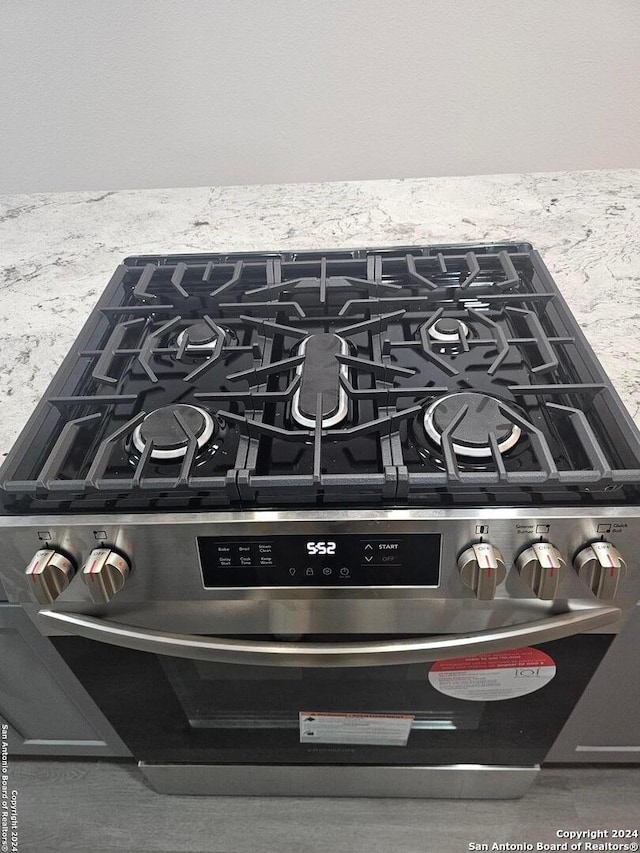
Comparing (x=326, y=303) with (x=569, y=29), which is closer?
(x=326, y=303)

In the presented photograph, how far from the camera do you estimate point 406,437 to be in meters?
0.65

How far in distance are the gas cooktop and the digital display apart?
40 mm

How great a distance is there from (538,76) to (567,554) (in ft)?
3.69

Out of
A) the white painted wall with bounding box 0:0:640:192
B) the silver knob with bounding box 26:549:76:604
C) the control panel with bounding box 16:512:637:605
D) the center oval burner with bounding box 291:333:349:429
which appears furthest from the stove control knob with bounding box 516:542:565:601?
the white painted wall with bounding box 0:0:640:192

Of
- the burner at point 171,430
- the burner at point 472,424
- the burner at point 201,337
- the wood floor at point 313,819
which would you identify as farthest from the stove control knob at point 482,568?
the wood floor at point 313,819

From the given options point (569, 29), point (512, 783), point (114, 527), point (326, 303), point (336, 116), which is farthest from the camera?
point (336, 116)

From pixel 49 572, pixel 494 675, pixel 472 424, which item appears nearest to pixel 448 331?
pixel 472 424

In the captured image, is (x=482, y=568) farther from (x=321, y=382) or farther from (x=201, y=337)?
(x=201, y=337)

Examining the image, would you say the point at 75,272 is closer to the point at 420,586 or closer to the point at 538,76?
the point at 420,586

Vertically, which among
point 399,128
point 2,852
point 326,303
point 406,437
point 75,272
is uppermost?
point 399,128

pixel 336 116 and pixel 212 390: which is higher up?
pixel 336 116

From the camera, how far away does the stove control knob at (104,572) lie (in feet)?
1.88

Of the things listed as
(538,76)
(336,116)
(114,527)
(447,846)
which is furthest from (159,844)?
(538,76)

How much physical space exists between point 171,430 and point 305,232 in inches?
25.9
